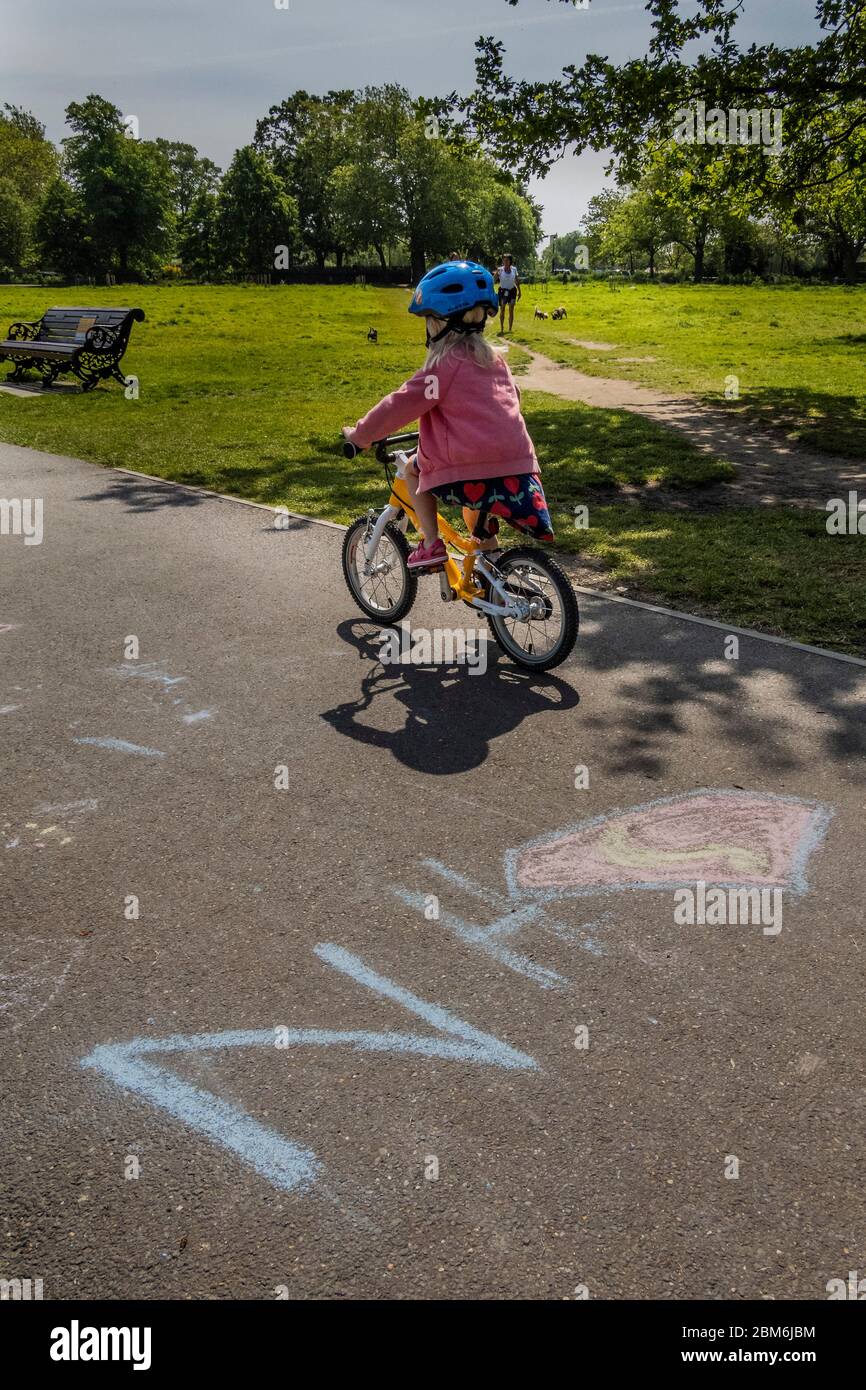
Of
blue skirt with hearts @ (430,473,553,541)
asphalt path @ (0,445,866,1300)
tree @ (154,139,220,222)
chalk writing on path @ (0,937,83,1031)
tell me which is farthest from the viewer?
tree @ (154,139,220,222)

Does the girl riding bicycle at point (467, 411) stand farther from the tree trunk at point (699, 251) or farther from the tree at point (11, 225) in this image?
the tree trunk at point (699, 251)

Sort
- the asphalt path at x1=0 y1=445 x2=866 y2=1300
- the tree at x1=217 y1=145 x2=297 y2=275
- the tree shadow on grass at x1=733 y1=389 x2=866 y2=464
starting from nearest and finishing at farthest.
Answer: the asphalt path at x1=0 y1=445 x2=866 y2=1300 < the tree shadow on grass at x1=733 y1=389 x2=866 y2=464 < the tree at x1=217 y1=145 x2=297 y2=275

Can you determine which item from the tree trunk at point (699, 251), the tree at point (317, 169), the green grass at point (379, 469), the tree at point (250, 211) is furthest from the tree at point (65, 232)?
the green grass at point (379, 469)

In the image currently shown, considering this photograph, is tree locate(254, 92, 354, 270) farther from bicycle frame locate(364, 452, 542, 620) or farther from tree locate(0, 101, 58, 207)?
bicycle frame locate(364, 452, 542, 620)

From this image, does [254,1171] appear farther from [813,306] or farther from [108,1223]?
[813,306]

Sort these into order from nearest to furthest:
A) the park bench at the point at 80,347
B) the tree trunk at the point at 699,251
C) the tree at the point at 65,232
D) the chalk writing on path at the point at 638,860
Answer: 1. the chalk writing on path at the point at 638,860
2. the park bench at the point at 80,347
3. the tree at the point at 65,232
4. the tree trunk at the point at 699,251

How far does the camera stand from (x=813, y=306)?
125 ft

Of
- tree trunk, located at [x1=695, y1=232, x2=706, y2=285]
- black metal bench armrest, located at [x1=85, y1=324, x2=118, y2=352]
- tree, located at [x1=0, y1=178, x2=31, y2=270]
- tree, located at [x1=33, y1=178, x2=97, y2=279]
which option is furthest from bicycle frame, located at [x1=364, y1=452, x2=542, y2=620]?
tree trunk, located at [x1=695, y1=232, x2=706, y2=285]

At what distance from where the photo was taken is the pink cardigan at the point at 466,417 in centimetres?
531

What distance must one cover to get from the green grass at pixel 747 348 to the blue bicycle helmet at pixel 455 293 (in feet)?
25.7

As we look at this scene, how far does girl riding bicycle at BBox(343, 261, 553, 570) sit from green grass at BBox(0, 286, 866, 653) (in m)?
1.85

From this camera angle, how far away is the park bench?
17.2 metres

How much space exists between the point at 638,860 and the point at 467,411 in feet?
8.51

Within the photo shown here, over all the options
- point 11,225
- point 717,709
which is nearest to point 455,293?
point 717,709
